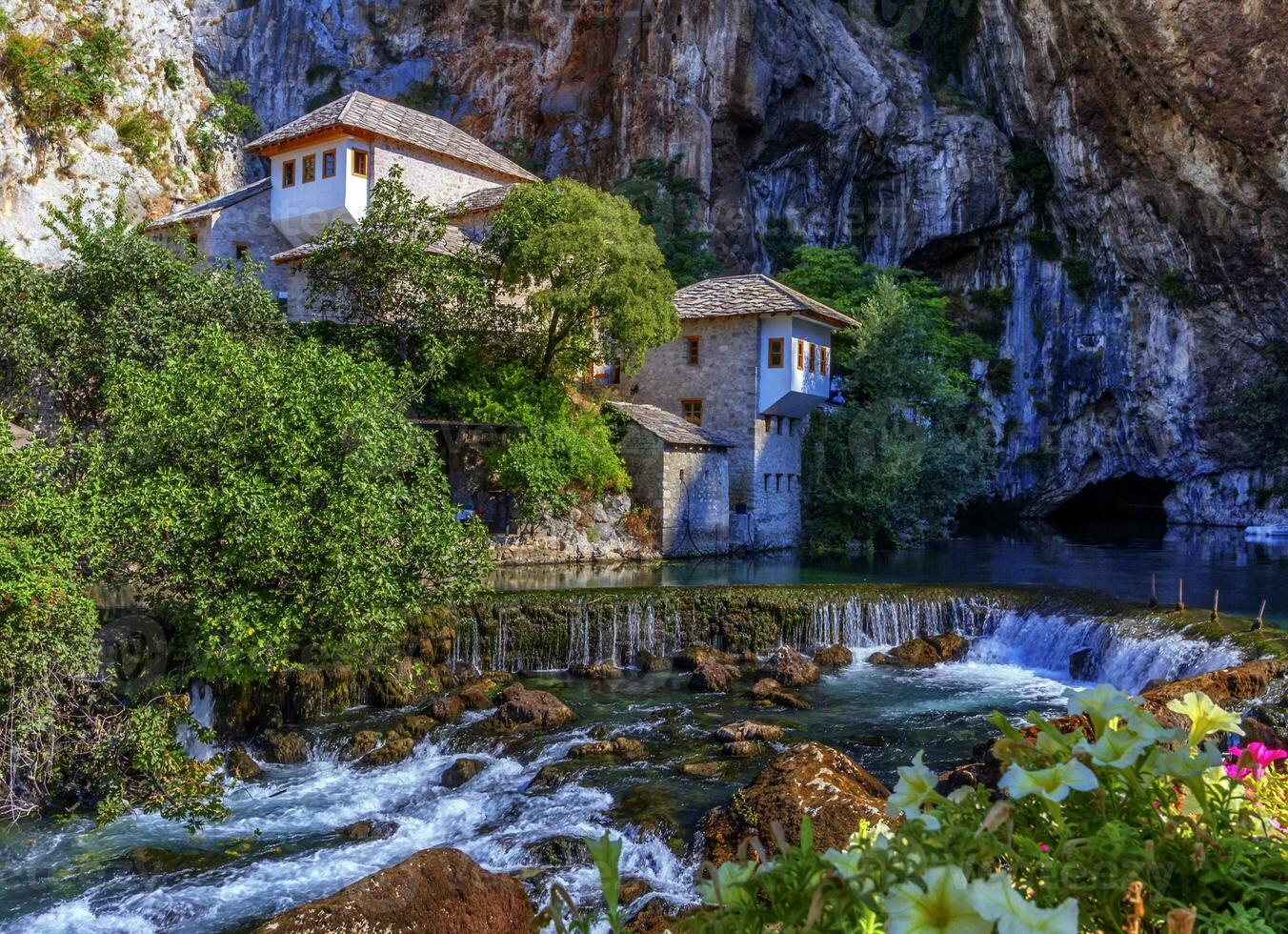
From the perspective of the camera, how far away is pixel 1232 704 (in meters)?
12.2

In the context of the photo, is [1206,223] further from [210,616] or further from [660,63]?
[210,616]

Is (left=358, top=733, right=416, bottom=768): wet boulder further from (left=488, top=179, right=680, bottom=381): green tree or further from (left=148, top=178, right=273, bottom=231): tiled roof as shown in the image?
(left=148, top=178, right=273, bottom=231): tiled roof

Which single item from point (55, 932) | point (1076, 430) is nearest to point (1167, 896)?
point (55, 932)

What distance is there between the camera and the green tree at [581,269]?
25891 mm

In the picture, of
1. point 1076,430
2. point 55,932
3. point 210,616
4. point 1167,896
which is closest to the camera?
point 1167,896

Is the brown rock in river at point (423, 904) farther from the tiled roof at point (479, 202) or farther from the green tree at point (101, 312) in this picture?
the tiled roof at point (479, 202)

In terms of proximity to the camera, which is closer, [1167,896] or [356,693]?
[1167,896]

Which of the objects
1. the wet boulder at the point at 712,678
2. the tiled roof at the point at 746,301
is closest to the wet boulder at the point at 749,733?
the wet boulder at the point at 712,678

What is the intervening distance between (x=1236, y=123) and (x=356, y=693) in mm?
32429

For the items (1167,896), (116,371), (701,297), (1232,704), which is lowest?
(1232,704)

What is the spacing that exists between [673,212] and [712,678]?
29.8 metres

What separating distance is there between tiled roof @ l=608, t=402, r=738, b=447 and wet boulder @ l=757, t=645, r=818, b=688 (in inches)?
476

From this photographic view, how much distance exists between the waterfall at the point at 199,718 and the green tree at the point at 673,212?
28885 millimetres

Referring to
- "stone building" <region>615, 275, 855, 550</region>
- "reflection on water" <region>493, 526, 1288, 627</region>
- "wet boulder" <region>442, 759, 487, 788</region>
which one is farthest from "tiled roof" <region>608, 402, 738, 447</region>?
"wet boulder" <region>442, 759, 487, 788</region>
